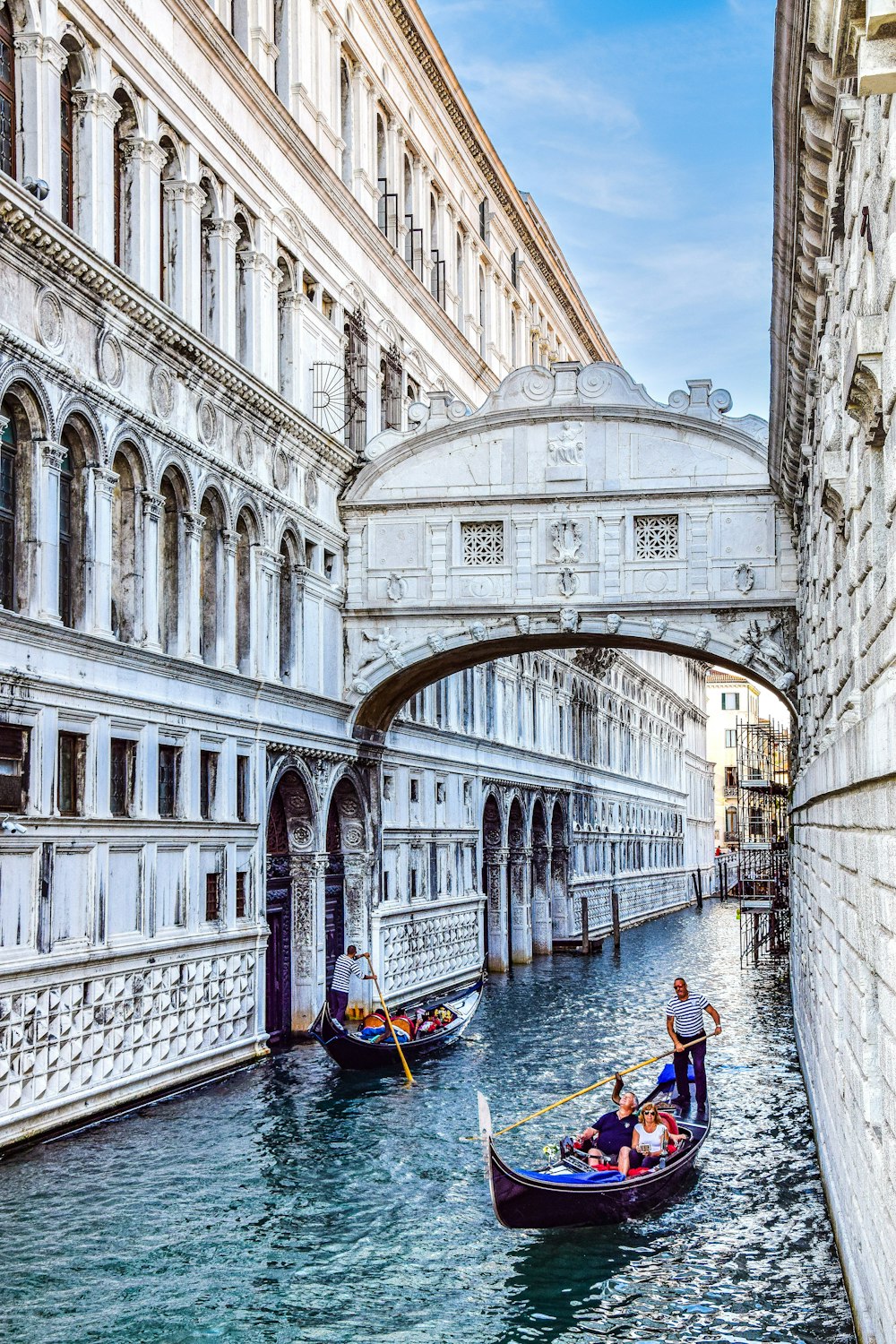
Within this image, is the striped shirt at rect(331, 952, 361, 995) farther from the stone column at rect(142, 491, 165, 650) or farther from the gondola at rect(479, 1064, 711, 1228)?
the gondola at rect(479, 1064, 711, 1228)

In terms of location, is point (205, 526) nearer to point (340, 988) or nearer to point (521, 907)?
point (340, 988)

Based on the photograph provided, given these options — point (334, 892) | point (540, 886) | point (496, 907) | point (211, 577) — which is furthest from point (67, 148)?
point (540, 886)

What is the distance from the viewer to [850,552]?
9398 mm

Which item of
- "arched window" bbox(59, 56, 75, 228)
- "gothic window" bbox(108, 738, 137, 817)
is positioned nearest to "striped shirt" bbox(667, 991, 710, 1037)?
"gothic window" bbox(108, 738, 137, 817)

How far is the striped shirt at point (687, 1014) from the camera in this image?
16.4 meters

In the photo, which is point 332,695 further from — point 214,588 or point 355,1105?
point 355,1105

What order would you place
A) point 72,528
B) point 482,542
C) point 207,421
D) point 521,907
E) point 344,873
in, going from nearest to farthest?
point 72,528, point 207,421, point 482,542, point 344,873, point 521,907

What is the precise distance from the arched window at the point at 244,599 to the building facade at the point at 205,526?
0.05 meters

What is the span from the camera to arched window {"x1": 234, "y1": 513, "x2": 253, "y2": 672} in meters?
19.8

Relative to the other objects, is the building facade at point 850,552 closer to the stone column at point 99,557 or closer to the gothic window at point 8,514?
the stone column at point 99,557

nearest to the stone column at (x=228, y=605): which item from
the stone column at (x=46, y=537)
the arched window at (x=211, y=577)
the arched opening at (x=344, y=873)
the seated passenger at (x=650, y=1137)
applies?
the arched window at (x=211, y=577)

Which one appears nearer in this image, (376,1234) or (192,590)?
(376,1234)

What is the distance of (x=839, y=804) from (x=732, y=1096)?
10.2 meters

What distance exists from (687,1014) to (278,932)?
21.6 feet
